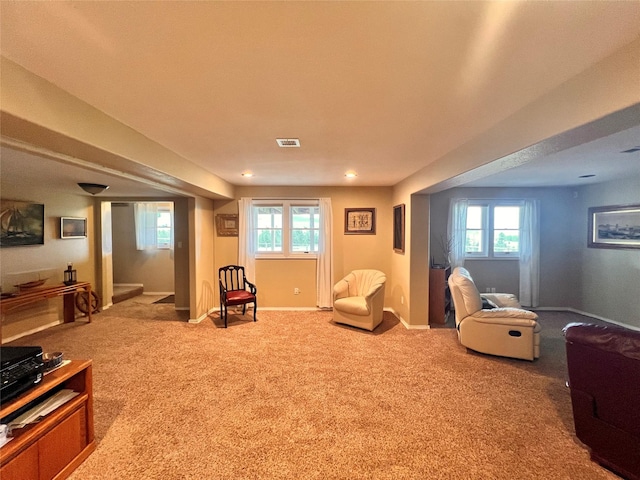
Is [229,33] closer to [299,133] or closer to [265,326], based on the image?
[299,133]

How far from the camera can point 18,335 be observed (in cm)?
420

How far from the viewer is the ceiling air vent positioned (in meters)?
2.62

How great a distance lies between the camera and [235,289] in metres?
5.45

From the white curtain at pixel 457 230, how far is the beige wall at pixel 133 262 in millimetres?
6664

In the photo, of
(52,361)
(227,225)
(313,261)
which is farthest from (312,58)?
(227,225)

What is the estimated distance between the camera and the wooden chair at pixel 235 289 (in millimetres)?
4699

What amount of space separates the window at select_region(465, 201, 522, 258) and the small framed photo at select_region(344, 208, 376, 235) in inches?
75.2

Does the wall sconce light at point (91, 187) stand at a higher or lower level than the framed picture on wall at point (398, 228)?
higher

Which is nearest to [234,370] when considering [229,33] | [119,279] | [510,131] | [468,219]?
[229,33]

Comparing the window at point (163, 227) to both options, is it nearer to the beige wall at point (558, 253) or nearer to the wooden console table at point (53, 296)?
the wooden console table at point (53, 296)

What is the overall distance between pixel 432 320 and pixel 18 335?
6.31 meters

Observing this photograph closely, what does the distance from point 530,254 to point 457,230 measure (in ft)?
4.78

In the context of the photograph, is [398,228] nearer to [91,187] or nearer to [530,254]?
[530,254]

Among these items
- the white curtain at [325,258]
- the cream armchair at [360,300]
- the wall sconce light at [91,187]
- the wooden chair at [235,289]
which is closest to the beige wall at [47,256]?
the wall sconce light at [91,187]
